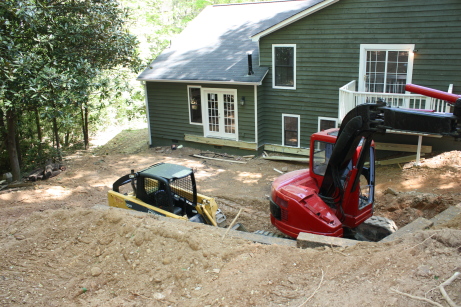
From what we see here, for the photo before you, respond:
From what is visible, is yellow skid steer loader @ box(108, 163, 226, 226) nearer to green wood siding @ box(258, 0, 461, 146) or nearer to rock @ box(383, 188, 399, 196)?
rock @ box(383, 188, 399, 196)

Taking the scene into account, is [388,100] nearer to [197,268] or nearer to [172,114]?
[172,114]

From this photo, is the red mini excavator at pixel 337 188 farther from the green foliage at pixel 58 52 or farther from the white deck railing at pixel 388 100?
the green foliage at pixel 58 52

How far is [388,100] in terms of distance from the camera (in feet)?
43.2

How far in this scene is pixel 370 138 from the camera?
6.31 m

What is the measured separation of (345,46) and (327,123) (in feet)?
9.51

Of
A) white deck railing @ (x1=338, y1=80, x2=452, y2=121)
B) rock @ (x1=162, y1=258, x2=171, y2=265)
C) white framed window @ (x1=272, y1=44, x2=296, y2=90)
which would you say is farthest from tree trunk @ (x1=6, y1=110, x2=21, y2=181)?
white deck railing @ (x1=338, y1=80, x2=452, y2=121)

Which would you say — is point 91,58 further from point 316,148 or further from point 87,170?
point 316,148

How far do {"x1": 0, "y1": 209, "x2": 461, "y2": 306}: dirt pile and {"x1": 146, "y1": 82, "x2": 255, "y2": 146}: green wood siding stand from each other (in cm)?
991

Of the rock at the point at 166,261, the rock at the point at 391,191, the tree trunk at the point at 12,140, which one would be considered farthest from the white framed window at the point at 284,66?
the rock at the point at 166,261

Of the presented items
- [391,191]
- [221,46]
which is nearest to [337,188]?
[391,191]

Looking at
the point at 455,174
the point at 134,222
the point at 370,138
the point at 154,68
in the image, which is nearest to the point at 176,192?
the point at 134,222

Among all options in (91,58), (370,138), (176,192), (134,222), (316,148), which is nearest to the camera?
(370,138)

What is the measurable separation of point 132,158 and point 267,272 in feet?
41.5

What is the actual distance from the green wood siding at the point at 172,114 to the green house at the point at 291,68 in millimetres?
47
